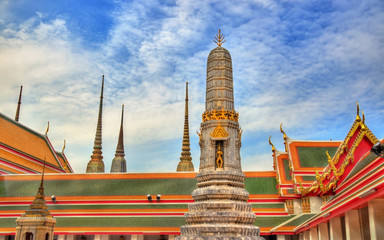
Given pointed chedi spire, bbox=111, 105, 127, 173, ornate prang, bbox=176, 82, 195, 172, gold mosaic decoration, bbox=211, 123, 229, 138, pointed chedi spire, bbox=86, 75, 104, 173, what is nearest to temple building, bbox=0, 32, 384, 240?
gold mosaic decoration, bbox=211, 123, 229, 138

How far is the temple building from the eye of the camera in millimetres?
11703

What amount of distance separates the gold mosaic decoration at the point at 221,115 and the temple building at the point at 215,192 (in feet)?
0.10

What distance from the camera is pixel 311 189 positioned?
18422 millimetres

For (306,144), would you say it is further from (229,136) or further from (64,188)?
(64,188)

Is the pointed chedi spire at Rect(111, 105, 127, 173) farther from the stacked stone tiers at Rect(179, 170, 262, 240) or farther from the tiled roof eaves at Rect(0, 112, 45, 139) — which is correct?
the stacked stone tiers at Rect(179, 170, 262, 240)

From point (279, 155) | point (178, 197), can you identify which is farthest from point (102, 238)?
point (279, 155)

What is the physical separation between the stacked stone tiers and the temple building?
0.03 meters

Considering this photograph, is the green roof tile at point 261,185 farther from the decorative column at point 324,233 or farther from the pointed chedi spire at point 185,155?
the pointed chedi spire at point 185,155

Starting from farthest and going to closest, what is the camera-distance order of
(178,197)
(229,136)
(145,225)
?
1. (178,197)
2. (145,225)
3. (229,136)

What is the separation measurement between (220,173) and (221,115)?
185cm

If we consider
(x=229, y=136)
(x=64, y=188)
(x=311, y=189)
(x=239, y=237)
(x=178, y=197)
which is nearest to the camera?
(x=239, y=237)

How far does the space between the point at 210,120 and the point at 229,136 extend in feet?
2.55

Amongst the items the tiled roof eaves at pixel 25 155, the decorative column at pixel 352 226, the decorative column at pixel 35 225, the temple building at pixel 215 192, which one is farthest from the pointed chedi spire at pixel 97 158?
the decorative column at pixel 352 226

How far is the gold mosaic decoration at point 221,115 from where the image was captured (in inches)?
514
